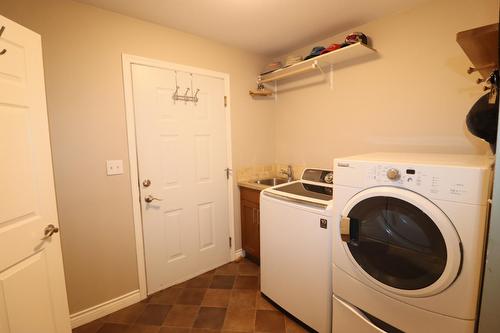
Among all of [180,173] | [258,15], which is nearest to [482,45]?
[258,15]

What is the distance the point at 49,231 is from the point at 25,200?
0.21 m

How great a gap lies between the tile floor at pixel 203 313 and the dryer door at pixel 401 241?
0.85 meters

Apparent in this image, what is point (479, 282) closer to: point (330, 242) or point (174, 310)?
point (330, 242)

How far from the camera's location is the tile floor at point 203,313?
66.3 inches

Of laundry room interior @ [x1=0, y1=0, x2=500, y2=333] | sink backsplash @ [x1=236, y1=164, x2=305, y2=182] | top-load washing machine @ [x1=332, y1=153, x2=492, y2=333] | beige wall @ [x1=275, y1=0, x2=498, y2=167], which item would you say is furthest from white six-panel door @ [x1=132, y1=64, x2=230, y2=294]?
top-load washing machine @ [x1=332, y1=153, x2=492, y2=333]

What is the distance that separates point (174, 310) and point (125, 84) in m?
1.85

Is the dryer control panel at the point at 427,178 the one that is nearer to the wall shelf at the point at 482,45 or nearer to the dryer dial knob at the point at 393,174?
the dryer dial knob at the point at 393,174

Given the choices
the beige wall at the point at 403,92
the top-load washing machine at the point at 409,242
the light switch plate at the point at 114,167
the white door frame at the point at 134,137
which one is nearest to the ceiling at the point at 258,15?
the beige wall at the point at 403,92

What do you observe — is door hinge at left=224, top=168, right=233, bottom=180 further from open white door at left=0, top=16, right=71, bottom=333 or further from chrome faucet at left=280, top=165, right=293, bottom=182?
open white door at left=0, top=16, right=71, bottom=333

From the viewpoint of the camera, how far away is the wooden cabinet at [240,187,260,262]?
2393 millimetres

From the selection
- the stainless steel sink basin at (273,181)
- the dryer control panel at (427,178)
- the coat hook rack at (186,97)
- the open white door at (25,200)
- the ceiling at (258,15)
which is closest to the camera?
the dryer control panel at (427,178)

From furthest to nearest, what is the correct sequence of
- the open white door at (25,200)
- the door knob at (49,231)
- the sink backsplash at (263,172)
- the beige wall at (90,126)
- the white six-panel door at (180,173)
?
1. the sink backsplash at (263,172)
2. the white six-panel door at (180,173)
3. the beige wall at (90,126)
4. the door knob at (49,231)
5. the open white door at (25,200)

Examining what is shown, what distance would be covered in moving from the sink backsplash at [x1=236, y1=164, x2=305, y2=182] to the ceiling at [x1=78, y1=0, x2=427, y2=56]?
1337mm

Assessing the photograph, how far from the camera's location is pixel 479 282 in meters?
0.96
